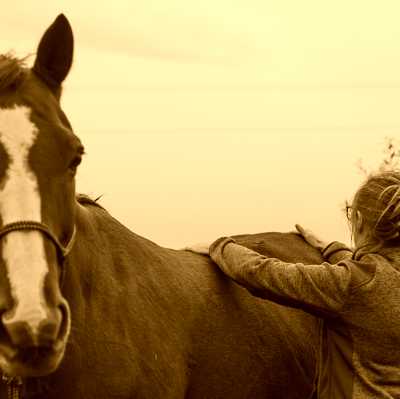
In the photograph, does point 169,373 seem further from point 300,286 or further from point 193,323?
point 300,286

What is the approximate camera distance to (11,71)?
4523 mm

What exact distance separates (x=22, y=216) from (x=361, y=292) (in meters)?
1.84

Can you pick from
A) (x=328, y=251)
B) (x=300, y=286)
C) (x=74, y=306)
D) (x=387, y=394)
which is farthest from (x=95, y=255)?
(x=328, y=251)

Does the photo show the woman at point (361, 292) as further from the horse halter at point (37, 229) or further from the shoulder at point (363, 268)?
the horse halter at point (37, 229)

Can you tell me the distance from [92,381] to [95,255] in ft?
2.12

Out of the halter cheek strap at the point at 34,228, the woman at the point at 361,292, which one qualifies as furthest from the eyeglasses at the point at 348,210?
the halter cheek strap at the point at 34,228

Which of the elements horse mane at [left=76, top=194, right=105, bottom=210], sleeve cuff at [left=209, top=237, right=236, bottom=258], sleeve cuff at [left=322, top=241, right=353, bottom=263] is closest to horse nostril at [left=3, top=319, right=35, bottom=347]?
horse mane at [left=76, top=194, right=105, bottom=210]

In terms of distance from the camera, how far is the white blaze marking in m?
3.88

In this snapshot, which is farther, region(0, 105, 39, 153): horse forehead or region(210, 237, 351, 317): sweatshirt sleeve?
region(210, 237, 351, 317): sweatshirt sleeve

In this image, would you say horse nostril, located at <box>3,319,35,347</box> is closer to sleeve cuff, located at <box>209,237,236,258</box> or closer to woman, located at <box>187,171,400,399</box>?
woman, located at <box>187,171,400,399</box>

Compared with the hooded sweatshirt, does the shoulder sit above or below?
above

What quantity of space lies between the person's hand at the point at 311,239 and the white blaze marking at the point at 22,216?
308cm

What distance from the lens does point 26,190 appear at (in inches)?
164

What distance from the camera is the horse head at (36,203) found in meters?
3.89
